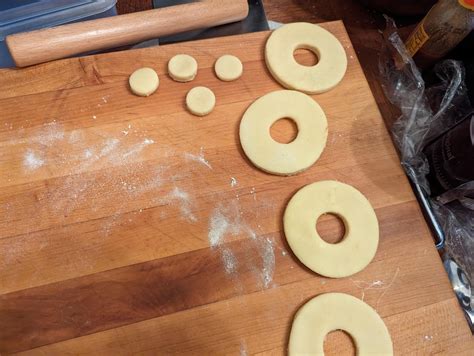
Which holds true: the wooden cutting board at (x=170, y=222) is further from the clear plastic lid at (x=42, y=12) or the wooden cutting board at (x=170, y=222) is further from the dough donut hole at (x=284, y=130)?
the clear plastic lid at (x=42, y=12)

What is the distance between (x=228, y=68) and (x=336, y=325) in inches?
20.3

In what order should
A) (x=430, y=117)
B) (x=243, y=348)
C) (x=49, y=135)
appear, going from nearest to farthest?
(x=243, y=348) → (x=49, y=135) → (x=430, y=117)

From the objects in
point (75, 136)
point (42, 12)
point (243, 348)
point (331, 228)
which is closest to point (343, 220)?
point (331, 228)

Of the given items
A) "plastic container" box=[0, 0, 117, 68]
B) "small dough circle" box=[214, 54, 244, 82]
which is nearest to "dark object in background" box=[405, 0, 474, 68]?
"small dough circle" box=[214, 54, 244, 82]

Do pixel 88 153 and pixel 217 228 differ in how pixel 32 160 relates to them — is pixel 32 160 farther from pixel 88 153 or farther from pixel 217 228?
pixel 217 228

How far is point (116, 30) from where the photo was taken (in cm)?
83

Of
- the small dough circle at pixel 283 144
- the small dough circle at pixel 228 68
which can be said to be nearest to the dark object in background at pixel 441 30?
the small dough circle at pixel 283 144

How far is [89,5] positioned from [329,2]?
58cm

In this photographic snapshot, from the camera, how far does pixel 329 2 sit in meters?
1.05

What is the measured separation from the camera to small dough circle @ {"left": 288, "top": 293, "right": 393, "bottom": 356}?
672mm

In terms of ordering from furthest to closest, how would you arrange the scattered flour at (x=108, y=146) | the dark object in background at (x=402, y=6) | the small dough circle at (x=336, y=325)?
1. the dark object in background at (x=402, y=6)
2. the scattered flour at (x=108, y=146)
3. the small dough circle at (x=336, y=325)

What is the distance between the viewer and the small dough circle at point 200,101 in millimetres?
794

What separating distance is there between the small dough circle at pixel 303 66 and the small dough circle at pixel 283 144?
3cm

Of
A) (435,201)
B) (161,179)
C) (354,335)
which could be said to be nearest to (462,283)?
(435,201)
